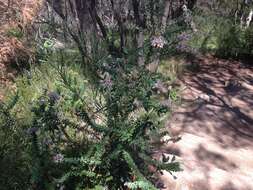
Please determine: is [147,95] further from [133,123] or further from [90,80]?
[90,80]

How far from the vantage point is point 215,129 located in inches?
181

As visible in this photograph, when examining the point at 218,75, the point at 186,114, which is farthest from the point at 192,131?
the point at 218,75

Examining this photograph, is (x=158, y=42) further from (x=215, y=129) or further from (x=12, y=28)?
(x=12, y=28)

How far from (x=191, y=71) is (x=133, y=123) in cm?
387

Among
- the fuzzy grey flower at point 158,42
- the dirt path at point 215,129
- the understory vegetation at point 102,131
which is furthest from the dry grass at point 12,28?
the fuzzy grey flower at point 158,42

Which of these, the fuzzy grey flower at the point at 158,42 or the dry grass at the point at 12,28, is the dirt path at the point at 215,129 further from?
the dry grass at the point at 12,28

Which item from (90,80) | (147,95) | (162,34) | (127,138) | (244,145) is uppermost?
(162,34)

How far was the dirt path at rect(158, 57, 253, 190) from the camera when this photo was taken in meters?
3.43

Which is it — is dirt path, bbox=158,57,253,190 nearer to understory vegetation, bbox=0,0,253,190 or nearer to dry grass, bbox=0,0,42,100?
understory vegetation, bbox=0,0,253,190

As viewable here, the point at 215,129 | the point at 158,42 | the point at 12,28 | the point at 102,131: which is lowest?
the point at 215,129

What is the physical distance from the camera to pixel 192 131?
451 cm

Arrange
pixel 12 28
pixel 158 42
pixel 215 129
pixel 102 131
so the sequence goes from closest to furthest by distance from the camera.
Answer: pixel 158 42
pixel 102 131
pixel 215 129
pixel 12 28

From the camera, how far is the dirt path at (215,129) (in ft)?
11.2

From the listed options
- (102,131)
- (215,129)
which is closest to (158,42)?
(102,131)
